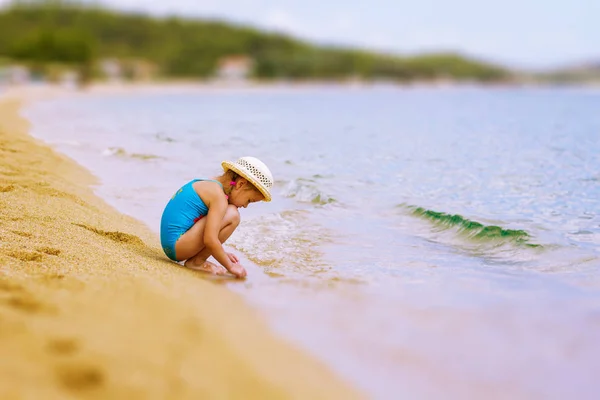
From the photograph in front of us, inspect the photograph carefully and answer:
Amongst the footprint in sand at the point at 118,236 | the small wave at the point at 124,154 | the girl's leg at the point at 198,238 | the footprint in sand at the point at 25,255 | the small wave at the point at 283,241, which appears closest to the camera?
the footprint in sand at the point at 25,255

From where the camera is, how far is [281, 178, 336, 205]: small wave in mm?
7237

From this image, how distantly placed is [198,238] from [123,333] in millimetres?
1675

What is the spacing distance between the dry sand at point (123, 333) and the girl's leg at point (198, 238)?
0.50ft

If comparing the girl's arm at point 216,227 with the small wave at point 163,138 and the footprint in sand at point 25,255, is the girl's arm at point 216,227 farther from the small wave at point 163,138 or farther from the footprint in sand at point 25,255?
the small wave at point 163,138

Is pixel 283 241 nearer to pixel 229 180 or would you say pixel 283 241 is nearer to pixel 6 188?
pixel 229 180

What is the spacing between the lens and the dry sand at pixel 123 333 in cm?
209

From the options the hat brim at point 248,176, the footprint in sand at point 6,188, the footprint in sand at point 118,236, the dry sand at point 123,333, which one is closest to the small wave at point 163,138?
the footprint in sand at point 6,188

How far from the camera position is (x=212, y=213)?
3.99 meters

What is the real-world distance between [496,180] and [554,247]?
4.12m

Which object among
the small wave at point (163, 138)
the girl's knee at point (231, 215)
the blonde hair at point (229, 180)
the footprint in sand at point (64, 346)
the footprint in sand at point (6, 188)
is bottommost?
the small wave at point (163, 138)

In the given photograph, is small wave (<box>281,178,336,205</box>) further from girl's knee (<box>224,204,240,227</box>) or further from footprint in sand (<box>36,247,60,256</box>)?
footprint in sand (<box>36,247,60,256</box>)

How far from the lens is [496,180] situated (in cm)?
895

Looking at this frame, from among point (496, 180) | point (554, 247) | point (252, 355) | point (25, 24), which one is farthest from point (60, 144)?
point (25, 24)

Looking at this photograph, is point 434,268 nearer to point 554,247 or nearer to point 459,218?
point 554,247
